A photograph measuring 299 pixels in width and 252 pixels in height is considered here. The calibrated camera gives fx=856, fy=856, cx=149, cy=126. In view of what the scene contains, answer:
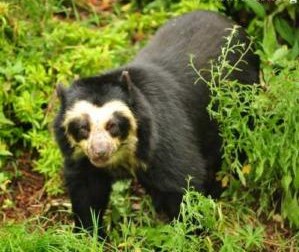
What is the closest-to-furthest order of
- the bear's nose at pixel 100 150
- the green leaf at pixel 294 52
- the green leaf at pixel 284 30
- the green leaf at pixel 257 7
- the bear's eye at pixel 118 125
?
the bear's nose at pixel 100 150 < the bear's eye at pixel 118 125 < the green leaf at pixel 257 7 < the green leaf at pixel 294 52 < the green leaf at pixel 284 30

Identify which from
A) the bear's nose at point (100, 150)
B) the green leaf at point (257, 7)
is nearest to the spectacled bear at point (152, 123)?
the bear's nose at point (100, 150)

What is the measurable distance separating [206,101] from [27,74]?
5.18 ft

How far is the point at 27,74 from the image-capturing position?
6711mm

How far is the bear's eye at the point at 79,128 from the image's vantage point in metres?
5.03

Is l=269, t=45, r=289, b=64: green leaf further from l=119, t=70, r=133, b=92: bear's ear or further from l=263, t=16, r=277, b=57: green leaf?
l=119, t=70, r=133, b=92: bear's ear

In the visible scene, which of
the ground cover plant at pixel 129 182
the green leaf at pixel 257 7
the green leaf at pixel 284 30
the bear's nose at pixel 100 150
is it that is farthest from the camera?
the green leaf at pixel 284 30

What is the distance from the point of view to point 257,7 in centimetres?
643

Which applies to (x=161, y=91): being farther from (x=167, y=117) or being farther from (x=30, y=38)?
(x=30, y=38)

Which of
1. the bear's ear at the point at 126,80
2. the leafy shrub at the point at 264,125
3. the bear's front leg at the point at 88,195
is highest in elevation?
the bear's ear at the point at 126,80

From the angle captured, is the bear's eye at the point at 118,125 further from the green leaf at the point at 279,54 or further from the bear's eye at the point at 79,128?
the green leaf at the point at 279,54

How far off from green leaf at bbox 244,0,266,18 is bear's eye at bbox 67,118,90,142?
192cm

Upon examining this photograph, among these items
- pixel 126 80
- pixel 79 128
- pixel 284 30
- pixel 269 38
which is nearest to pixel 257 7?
pixel 269 38

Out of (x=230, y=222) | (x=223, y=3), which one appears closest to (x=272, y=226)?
(x=230, y=222)

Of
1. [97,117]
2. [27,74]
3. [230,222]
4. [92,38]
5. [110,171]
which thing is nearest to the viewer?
[97,117]
